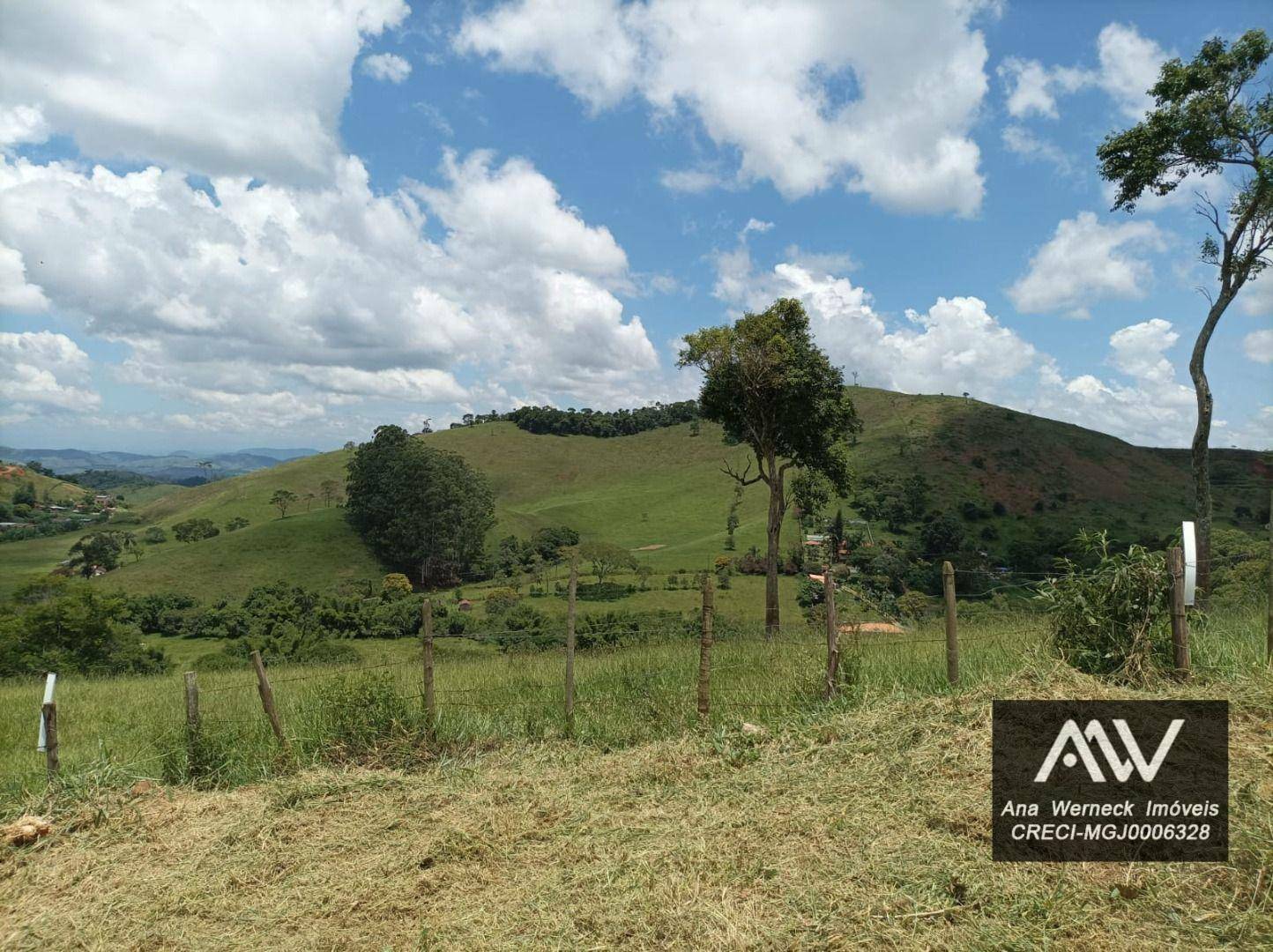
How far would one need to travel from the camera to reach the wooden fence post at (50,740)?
712 cm

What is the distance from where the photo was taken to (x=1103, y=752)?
5.97 m

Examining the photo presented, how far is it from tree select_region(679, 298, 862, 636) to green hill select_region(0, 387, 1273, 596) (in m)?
48.3

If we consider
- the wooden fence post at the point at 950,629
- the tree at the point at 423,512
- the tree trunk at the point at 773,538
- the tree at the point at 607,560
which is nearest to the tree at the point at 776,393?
the tree trunk at the point at 773,538

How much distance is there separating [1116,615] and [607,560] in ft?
199

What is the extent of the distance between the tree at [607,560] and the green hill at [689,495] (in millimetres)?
4362

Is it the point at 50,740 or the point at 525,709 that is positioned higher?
the point at 50,740

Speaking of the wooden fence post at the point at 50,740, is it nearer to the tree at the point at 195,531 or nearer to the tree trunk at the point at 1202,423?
the tree trunk at the point at 1202,423

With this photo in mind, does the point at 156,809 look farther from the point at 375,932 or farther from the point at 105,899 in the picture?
the point at 375,932

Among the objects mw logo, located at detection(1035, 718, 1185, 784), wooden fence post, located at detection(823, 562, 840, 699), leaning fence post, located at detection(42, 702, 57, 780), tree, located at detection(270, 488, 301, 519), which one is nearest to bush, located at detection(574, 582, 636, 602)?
wooden fence post, located at detection(823, 562, 840, 699)

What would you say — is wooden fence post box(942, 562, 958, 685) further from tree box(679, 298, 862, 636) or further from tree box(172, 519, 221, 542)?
tree box(172, 519, 221, 542)

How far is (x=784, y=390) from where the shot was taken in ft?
65.6

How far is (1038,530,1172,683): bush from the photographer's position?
24.8 feet

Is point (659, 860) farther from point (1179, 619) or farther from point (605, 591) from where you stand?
point (605, 591)

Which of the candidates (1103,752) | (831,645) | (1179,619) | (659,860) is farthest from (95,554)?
(1179,619)
